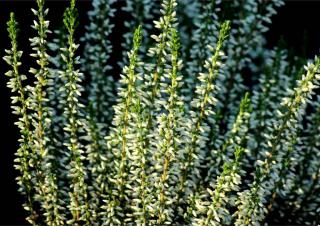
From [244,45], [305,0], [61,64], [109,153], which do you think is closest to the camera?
[109,153]

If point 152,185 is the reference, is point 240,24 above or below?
above

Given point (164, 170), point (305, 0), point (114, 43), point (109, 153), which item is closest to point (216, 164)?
point (164, 170)

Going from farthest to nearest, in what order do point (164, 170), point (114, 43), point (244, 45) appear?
1. point (114, 43)
2. point (244, 45)
3. point (164, 170)

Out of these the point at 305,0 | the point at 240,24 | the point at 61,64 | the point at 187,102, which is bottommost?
the point at 187,102

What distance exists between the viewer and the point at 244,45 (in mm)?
5461

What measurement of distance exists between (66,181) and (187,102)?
1.53 meters

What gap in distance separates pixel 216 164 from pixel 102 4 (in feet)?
6.40

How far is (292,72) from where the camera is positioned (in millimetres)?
5414

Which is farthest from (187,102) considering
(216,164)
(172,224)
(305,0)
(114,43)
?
(305,0)

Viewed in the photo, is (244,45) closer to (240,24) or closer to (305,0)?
(240,24)

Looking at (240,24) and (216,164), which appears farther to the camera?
(240,24)

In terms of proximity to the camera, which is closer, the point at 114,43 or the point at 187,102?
the point at 187,102

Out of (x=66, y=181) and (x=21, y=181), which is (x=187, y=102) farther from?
(x=21, y=181)

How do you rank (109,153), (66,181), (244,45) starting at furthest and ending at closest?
(244,45) < (66,181) < (109,153)
